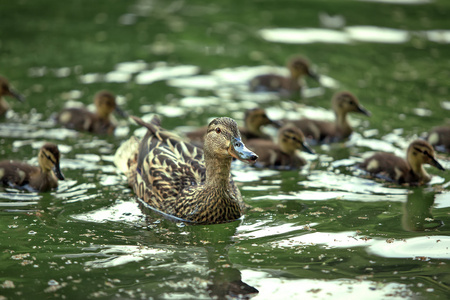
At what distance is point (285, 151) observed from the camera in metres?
6.52

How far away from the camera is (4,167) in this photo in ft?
18.2

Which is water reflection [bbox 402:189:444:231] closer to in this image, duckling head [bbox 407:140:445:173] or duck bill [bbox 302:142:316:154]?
duckling head [bbox 407:140:445:173]

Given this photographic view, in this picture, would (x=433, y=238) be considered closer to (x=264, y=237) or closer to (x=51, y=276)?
(x=264, y=237)

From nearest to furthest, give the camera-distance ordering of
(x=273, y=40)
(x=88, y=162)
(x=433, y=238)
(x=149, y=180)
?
(x=433, y=238), (x=149, y=180), (x=88, y=162), (x=273, y=40)

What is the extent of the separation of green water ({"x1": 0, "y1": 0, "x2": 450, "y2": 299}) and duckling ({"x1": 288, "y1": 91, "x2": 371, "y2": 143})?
16 centimetres

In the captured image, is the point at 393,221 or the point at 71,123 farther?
the point at 71,123

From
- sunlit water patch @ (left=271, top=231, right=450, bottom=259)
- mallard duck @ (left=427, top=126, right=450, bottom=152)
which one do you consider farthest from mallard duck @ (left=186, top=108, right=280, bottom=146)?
sunlit water patch @ (left=271, top=231, right=450, bottom=259)

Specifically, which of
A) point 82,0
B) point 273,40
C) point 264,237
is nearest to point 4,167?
point 264,237

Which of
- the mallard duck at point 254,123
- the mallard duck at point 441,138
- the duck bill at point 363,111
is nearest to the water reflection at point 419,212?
the mallard duck at point 441,138

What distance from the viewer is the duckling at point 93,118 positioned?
23.1ft

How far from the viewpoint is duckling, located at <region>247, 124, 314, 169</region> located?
6418 mm

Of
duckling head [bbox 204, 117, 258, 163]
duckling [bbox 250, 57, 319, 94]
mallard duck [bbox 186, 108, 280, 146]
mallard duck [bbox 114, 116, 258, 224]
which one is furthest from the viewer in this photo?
duckling [bbox 250, 57, 319, 94]

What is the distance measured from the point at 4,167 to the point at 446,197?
11.6ft

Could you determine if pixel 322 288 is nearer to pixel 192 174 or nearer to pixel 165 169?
pixel 192 174
